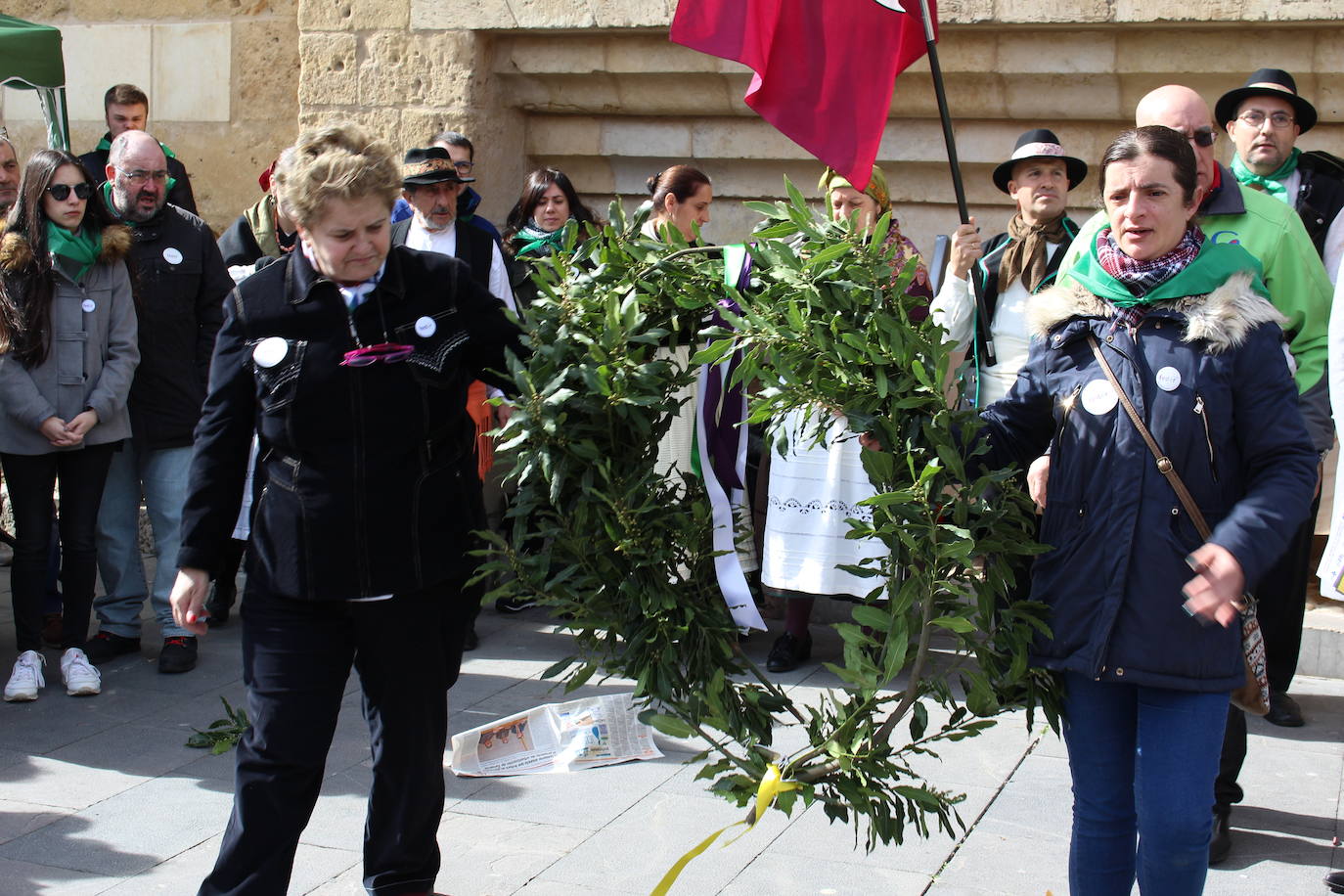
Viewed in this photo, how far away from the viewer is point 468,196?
6.50 m

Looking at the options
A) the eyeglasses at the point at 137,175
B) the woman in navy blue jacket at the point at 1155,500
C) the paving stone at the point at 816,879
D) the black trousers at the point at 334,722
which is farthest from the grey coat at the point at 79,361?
the woman in navy blue jacket at the point at 1155,500

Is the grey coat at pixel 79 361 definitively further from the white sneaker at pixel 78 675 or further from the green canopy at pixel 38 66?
the green canopy at pixel 38 66

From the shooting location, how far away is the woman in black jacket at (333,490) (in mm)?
3133

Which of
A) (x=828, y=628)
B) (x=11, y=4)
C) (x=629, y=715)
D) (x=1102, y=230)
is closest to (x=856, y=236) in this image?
(x=1102, y=230)

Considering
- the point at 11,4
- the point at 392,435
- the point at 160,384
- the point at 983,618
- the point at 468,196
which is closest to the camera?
the point at 983,618

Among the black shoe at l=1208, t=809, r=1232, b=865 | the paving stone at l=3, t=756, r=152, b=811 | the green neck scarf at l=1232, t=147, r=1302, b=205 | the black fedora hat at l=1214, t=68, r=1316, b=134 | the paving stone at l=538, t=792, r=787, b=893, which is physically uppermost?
the black fedora hat at l=1214, t=68, r=1316, b=134

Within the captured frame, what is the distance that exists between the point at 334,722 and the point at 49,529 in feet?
9.79

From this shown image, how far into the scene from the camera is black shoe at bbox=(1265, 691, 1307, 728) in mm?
5211

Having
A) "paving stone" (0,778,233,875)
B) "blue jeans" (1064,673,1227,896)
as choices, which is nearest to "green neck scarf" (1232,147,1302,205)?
"blue jeans" (1064,673,1227,896)

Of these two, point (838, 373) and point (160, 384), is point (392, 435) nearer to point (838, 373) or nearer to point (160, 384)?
point (838, 373)

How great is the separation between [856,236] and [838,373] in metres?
0.34

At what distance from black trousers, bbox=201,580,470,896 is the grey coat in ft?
9.08

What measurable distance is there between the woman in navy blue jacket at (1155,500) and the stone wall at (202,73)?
665cm

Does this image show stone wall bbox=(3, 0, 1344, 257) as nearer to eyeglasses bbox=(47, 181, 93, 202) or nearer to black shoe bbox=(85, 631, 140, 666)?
eyeglasses bbox=(47, 181, 93, 202)
